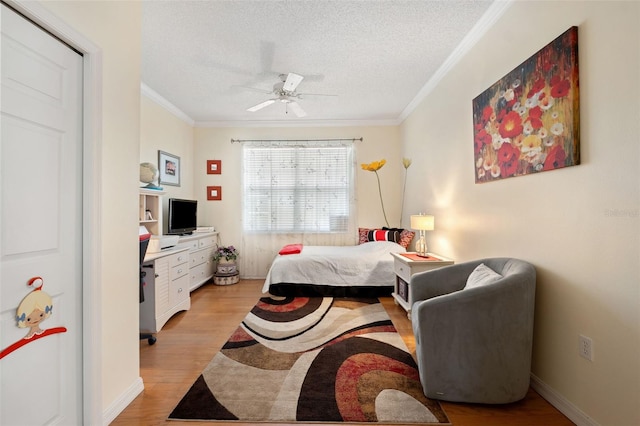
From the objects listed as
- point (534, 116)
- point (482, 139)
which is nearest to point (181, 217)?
point (482, 139)

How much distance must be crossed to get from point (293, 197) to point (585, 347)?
4.03m

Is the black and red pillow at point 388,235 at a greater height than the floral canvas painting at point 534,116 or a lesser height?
lesser

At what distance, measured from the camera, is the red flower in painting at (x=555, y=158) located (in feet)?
5.17

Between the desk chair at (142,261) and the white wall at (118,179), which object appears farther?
the desk chair at (142,261)

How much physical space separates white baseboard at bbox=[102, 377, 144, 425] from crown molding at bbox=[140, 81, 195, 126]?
310 centimetres

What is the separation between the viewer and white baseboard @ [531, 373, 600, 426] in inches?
58.7

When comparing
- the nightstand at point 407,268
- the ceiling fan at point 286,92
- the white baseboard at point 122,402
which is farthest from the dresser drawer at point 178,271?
the nightstand at point 407,268

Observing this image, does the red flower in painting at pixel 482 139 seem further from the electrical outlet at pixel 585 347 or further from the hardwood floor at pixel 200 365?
the hardwood floor at pixel 200 365

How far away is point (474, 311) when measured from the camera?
1.64m

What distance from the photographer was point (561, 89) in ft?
5.17

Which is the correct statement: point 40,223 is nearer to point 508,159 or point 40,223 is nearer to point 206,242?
point 508,159

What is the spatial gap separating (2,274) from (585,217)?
265 centimetres

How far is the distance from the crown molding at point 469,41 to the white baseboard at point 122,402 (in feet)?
11.8

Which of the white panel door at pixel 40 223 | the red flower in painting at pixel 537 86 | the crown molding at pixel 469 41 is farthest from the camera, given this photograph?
the crown molding at pixel 469 41
